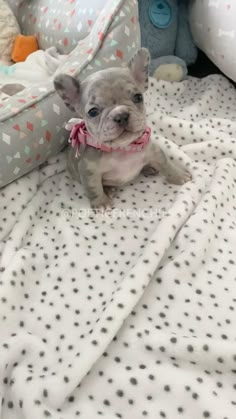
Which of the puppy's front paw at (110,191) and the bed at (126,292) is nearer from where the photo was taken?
the bed at (126,292)

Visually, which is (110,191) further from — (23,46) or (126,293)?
(23,46)

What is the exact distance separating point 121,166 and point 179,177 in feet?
0.59

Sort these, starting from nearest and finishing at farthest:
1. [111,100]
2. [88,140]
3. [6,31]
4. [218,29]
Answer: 1. [111,100]
2. [88,140]
3. [218,29]
4. [6,31]

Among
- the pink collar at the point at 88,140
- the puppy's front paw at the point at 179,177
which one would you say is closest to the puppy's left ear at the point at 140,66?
the pink collar at the point at 88,140

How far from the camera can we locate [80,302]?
3.22ft

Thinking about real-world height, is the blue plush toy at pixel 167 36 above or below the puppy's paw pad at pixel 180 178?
above

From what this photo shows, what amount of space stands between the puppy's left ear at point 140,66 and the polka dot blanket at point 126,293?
27cm

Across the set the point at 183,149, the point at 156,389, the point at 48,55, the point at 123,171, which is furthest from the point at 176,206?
the point at 48,55

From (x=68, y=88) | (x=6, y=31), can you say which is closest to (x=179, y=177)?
(x=68, y=88)

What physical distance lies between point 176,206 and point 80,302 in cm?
35

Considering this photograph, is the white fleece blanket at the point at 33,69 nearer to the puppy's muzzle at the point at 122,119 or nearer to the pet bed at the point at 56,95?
the pet bed at the point at 56,95

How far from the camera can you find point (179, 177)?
4.14 feet

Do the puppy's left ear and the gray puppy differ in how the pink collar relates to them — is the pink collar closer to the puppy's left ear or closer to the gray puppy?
the gray puppy

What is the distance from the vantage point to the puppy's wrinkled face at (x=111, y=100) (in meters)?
1.01
